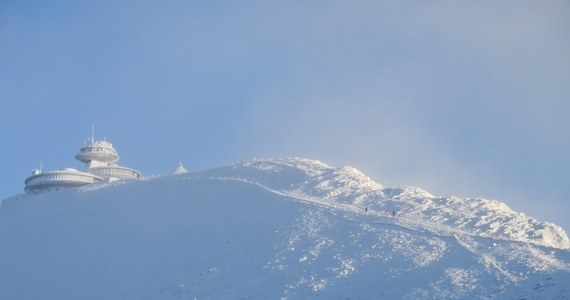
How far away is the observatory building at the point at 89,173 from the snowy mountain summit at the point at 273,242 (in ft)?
19.4

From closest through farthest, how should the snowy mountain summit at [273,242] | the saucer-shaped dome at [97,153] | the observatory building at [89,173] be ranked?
1. the snowy mountain summit at [273,242]
2. the observatory building at [89,173]
3. the saucer-shaped dome at [97,153]

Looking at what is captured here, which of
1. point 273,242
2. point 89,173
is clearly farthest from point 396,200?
point 89,173

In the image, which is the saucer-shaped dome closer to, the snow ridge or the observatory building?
the observatory building

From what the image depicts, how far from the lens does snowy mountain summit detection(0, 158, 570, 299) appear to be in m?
38.9

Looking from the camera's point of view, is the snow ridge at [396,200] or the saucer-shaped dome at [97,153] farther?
the saucer-shaped dome at [97,153]

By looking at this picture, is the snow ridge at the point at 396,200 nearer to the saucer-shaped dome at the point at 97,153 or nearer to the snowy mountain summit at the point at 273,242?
the snowy mountain summit at the point at 273,242

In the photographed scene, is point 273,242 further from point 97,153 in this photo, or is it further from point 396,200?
point 97,153

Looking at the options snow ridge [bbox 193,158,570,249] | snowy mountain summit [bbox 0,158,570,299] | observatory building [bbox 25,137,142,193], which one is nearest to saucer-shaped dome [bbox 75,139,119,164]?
observatory building [bbox 25,137,142,193]

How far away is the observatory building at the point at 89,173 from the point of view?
231 feet

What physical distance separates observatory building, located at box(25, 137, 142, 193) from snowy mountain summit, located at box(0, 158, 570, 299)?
5.90 metres

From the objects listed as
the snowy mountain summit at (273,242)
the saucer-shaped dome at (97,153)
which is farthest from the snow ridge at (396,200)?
the saucer-shaped dome at (97,153)

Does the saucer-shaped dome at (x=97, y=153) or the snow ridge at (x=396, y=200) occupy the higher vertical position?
the saucer-shaped dome at (x=97, y=153)

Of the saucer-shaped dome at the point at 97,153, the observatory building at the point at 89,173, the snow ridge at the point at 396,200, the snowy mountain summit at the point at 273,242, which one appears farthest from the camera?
the saucer-shaped dome at the point at 97,153

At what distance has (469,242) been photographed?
43.6 meters
